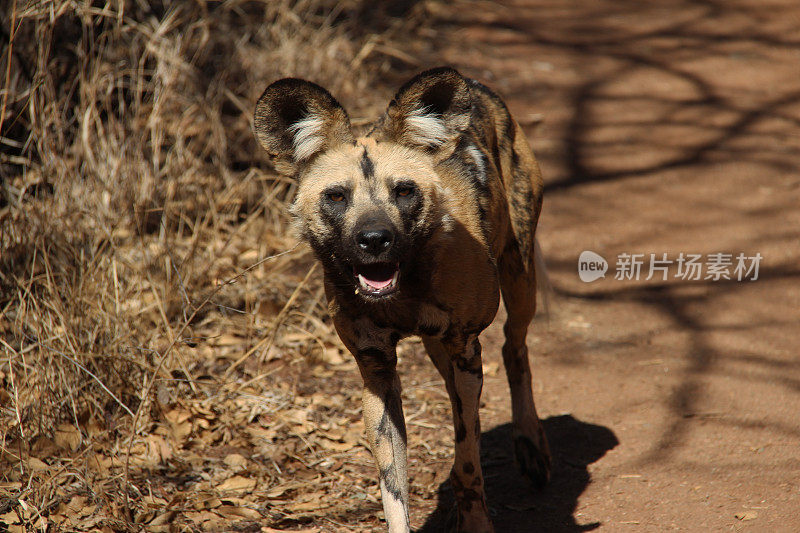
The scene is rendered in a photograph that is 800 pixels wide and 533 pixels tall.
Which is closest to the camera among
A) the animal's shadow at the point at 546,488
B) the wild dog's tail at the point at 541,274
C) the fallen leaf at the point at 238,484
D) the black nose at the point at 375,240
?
the black nose at the point at 375,240

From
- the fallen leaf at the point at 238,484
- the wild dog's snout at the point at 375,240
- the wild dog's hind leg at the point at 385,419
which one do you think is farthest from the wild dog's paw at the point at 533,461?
the wild dog's snout at the point at 375,240

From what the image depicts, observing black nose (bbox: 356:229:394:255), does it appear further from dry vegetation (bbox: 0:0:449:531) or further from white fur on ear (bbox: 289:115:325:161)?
dry vegetation (bbox: 0:0:449:531)

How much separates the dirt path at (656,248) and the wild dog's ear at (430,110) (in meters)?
1.61

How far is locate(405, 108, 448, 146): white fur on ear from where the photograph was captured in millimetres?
2848

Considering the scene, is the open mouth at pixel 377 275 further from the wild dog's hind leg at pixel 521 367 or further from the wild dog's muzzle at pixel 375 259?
the wild dog's hind leg at pixel 521 367

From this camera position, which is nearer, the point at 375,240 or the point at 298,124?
the point at 375,240

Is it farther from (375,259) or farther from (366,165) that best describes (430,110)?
(375,259)

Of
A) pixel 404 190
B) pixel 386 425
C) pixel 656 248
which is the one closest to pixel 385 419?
pixel 386 425

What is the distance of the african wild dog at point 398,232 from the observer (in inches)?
108

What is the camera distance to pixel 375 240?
259 centimetres

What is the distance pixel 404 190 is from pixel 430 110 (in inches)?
11.8

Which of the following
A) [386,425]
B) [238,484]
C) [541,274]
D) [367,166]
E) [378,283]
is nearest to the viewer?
[378,283]

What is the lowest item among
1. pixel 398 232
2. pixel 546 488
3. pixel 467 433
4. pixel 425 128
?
pixel 546 488

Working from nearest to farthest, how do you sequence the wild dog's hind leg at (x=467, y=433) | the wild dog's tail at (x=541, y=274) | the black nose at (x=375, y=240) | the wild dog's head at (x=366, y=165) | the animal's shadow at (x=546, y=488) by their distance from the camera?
the black nose at (x=375, y=240) → the wild dog's head at (x=366, y=165) → the wild dog's hind leg at (x=467, y=433) → the animal's shadow at (x=546, y=488) → the wild dog's tail at (x=541, y=274)
